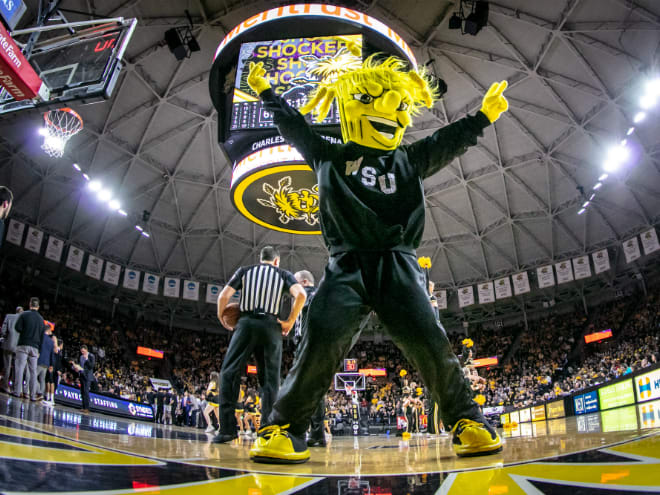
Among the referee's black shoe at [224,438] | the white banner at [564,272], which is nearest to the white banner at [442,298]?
the white banner at [564,272]

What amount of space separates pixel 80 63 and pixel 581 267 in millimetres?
22248

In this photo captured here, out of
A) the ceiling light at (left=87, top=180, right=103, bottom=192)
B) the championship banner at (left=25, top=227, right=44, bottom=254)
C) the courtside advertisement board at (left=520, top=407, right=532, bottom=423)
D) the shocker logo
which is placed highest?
the ceiling light at (left=87, top=180, right=103, bottom=192)

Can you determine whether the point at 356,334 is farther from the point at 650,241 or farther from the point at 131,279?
the point at 131,279

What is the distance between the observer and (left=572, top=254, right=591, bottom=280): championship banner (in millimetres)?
21578

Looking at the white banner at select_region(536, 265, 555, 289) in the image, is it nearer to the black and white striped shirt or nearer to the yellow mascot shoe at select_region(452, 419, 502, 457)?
the black and white striped shirt

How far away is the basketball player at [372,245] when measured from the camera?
214 cm

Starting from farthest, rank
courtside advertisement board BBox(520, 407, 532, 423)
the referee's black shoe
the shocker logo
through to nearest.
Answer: courtside advertisement board BBox(520, 407, 532, 423), the shocker logo, the referee's black shoe

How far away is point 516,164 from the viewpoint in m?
18.6

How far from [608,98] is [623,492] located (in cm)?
1740

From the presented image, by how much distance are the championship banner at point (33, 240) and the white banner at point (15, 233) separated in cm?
29

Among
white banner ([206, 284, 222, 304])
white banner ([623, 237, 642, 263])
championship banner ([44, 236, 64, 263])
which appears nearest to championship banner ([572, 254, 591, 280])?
white banner ([623, 237, 642, 263])

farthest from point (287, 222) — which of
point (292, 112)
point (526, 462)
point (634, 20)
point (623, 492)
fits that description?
point (634, 20)

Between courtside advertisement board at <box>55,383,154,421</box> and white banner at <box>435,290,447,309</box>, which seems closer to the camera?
courtside advertisement board at <box>55,383,154,421</box>

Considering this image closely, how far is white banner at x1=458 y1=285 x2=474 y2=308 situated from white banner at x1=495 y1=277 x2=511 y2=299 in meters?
1.40
